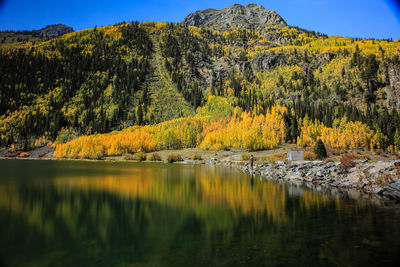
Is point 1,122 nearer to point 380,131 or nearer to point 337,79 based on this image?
point 380,131

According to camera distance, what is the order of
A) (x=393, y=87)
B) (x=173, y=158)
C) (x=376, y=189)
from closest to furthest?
(x=376, y=189), (x=173, y=158), (x=393, y=87)

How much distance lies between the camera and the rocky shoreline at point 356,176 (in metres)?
22.1

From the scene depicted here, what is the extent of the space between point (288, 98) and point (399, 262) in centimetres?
18561

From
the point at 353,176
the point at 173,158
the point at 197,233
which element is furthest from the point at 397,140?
the point at 197,233

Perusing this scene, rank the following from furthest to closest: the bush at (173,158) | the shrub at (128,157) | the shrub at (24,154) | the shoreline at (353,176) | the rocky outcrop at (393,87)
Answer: the rocky outcrop at (393,87) → the shrub at (24,154) → the shrub at (128,157) → the bush at (173,158) → the shoreline at (353,176)

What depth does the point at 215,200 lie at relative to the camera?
68.2 ft

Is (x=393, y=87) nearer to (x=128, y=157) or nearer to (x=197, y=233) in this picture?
(x=128, y=157)

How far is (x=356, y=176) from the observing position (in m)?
28.2

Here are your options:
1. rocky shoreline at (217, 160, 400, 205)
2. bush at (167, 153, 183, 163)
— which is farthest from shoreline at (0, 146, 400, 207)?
bush at (167, 153, 183, 163)

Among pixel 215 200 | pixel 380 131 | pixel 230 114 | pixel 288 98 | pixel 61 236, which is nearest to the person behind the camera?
pixel 61 236

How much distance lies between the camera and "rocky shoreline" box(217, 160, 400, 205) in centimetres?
2209

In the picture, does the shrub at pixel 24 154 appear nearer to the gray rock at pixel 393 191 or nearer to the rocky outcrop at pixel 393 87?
the gray rock at pixel 393 191

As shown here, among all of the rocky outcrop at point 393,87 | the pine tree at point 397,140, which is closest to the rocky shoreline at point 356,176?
the pine tree at point 397,140

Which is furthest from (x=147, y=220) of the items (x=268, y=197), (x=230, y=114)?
(x=230, y=114)
